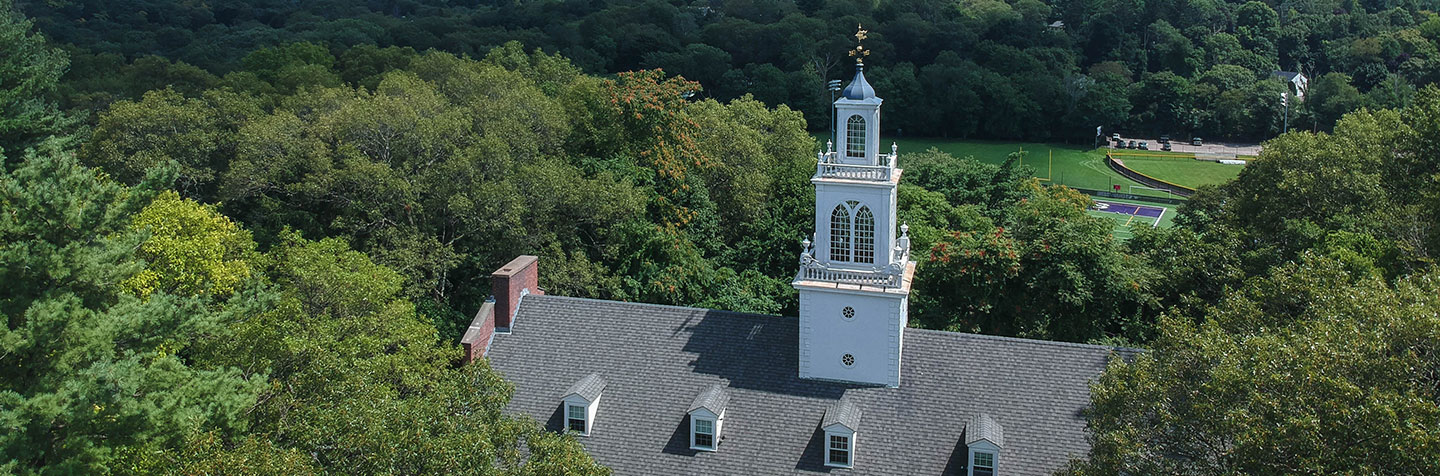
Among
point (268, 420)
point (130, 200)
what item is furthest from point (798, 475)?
point (130, 200)

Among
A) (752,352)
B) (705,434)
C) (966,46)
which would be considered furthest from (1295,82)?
(705,434)

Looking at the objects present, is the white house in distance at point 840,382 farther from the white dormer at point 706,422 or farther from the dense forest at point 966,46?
the dense forest at point 966,46

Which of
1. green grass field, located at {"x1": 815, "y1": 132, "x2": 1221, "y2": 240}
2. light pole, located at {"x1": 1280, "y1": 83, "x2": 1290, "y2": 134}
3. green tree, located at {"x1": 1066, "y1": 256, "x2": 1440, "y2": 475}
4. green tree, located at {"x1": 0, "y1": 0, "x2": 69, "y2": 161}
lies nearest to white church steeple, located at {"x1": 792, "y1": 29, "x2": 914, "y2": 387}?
green tree, located at {"x1": 1066, "y1": 256, "x2": 1440, "y2": 475}

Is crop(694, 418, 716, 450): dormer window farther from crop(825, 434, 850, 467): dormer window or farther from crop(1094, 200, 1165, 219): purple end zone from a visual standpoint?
crop(1094, 200, 1165, 219): purple end zone

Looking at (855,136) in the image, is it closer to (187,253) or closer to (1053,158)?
(187,253)

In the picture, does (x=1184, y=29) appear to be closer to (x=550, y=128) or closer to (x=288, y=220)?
(x=550, y=128)

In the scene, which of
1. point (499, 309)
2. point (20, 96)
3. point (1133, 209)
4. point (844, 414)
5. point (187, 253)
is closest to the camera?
point (844, 414)

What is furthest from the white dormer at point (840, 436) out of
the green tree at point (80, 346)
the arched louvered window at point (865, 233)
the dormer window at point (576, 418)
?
the green tree at point (80, 346)
